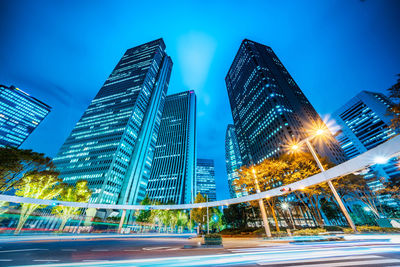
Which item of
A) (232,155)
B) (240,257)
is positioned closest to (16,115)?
(240,257)

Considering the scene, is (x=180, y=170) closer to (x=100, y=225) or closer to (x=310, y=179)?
(x=100, y=225)

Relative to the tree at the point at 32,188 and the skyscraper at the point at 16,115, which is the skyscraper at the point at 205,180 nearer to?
the tree at the point at 32,188

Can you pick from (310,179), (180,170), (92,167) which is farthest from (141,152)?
(310,179)

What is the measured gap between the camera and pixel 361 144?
105 meters

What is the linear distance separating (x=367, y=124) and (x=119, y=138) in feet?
530

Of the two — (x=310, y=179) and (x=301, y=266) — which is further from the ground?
(x=310, y=179)

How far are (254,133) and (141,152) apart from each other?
7327 cm

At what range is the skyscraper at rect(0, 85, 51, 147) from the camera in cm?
10256

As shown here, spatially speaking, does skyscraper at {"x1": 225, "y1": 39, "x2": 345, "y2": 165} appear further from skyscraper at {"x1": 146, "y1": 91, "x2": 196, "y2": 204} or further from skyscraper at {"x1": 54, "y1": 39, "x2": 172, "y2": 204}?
skyscraper at {"x1": 54, "y1": 39, "x2": 172, "y2": 204}

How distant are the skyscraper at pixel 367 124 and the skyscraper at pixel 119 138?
128839mm

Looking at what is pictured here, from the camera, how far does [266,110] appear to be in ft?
282

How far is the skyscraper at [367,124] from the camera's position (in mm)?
89000

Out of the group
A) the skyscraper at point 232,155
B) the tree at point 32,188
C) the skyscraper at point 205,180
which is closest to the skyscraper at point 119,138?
the tree at point 32,188

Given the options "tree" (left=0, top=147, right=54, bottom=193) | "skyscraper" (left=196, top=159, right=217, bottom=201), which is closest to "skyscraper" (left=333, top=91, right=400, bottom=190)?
"skyscraper" (left=196, top=159, right=217, bottom=201)
